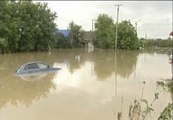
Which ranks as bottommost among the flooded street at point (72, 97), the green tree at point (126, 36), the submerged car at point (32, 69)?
the flooded street at point (72, 97)

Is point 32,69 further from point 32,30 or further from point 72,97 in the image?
point 32,30

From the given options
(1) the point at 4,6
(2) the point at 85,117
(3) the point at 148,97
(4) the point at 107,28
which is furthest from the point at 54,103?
(4) the point at 107,28

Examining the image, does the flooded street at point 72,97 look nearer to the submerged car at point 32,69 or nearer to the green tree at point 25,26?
the submerged car at point 32,69

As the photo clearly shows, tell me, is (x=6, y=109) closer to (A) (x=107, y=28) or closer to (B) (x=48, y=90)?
(B) (x=48, y=90)

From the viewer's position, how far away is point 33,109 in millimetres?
12078

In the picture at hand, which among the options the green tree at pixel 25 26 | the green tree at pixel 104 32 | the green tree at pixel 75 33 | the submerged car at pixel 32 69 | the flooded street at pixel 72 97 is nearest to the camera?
the flooded street at pixel 72 97

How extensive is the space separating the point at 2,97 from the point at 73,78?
22.3 ft

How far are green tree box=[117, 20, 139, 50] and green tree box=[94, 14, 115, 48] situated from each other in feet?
4.92

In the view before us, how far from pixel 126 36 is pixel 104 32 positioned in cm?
820

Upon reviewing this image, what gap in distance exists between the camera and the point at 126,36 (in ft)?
213

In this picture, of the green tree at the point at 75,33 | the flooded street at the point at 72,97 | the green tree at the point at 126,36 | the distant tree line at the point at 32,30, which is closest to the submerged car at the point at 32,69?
the flooded street at the point at 72,97

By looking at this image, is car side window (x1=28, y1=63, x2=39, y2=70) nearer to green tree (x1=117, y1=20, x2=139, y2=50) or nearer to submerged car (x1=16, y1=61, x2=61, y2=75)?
submerged car (x1=16, y1=61, x2=61, y2=75)

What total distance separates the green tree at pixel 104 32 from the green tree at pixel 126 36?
1.50 meters

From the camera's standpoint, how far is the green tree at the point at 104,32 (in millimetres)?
66688
